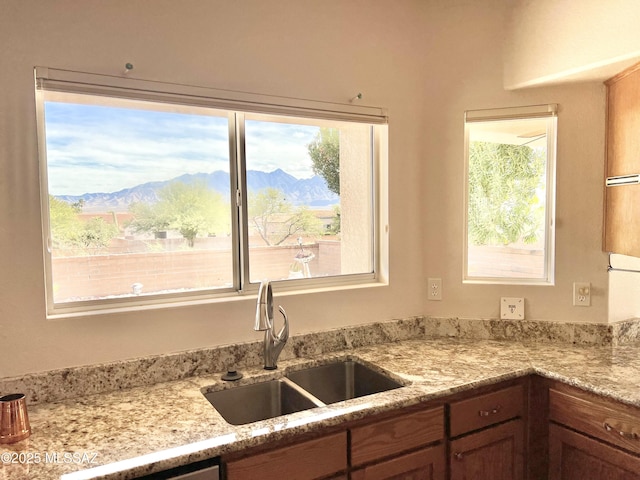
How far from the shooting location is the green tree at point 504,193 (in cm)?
234

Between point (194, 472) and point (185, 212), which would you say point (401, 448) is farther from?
point (185, 212)

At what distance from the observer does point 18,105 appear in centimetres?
154

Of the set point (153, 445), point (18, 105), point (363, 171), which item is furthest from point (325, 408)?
point (18, 105)

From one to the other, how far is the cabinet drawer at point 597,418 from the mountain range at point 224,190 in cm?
138

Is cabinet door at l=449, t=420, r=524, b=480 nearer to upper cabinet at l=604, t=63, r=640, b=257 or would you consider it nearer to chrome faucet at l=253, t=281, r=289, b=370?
chrome faucet at l=253, t=281, r=289, b=370

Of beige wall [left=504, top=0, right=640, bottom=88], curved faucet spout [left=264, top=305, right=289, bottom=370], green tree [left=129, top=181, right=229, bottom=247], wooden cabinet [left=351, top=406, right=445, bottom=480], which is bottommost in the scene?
wooden cabinet [left=351, top=406, right=445, bottom=480]

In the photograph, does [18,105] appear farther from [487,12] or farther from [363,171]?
[487,12]

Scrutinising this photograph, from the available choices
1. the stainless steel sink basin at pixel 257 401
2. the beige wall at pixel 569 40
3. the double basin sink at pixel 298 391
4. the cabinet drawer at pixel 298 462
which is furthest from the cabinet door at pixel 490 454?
the beige wall at pixel 569 40

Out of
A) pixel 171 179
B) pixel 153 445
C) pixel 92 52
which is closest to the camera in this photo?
pixel 153 445

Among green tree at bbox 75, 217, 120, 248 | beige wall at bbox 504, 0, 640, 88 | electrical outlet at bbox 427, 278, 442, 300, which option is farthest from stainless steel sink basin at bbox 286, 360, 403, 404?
beige wall at bbox 504, 0, 640, 88

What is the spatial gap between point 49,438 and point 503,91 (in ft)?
8.02

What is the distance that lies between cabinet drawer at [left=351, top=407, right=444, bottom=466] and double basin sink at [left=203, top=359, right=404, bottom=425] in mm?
172

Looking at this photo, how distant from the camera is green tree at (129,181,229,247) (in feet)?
6.13

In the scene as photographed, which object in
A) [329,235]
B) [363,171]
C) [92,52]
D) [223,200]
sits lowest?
[329,235]
